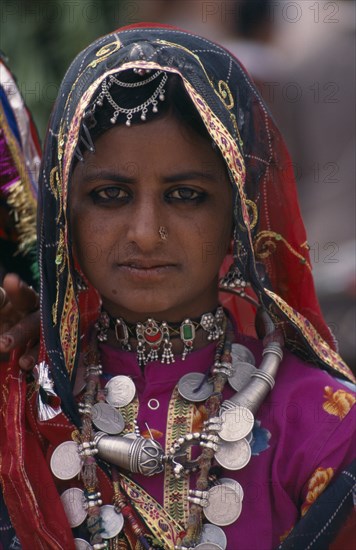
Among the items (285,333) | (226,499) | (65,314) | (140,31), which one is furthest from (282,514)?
(140,31)

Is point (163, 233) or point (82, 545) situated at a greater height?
point (163, 233)

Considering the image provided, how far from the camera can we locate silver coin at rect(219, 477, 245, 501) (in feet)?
6.66

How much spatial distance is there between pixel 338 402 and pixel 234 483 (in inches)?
12.3

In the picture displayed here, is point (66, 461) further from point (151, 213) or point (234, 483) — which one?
point (151, 213)

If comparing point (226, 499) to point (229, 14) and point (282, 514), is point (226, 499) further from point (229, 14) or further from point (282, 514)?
point (229, 14)

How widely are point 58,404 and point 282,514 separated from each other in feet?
1.84

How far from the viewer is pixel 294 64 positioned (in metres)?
5.27

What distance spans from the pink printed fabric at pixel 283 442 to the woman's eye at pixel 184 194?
0.39 m

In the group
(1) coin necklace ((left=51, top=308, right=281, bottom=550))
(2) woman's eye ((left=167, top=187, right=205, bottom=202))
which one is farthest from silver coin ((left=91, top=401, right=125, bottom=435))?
(2) woman's eye ((left=167, top=187, right=205, bottom=202))

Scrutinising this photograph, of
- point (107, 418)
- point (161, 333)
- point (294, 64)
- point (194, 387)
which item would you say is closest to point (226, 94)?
point (161, 333)

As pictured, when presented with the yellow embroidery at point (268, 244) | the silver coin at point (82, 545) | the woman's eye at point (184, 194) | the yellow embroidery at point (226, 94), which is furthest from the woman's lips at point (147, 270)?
the silver coin at point (82, 545)

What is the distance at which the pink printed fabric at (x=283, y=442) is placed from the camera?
6.64 ft

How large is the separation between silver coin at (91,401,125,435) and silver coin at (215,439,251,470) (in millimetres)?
243

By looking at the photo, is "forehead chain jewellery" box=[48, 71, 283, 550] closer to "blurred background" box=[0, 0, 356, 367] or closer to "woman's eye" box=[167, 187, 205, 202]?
"woman's eye" box=[167, 187, 205, 202]
